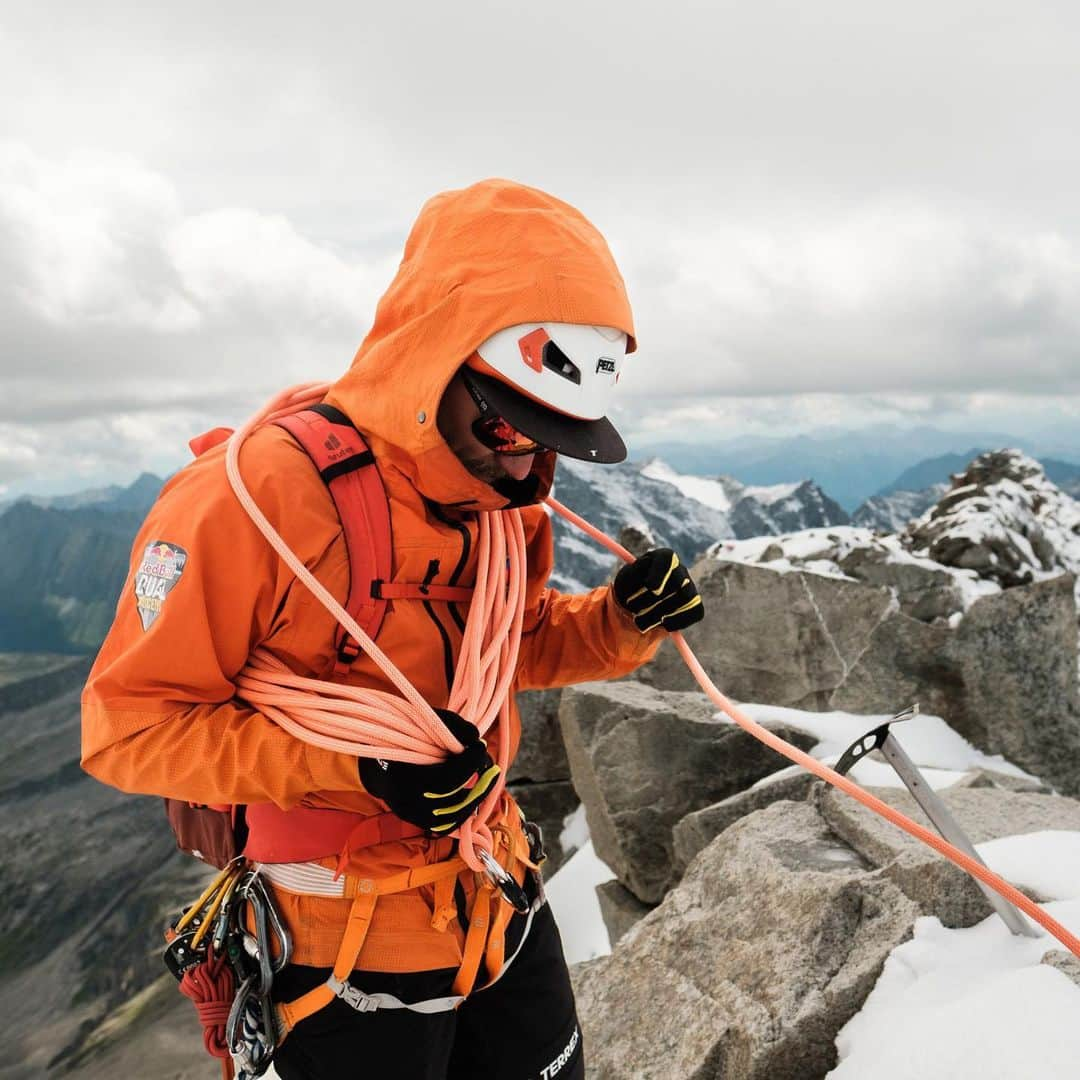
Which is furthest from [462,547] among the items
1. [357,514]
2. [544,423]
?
[544,423]

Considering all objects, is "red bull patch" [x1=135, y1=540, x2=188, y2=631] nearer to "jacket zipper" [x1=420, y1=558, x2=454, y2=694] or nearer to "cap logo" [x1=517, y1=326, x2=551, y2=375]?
"jacket zipper" [x1=420, y1=558, x2=454, y2=694]

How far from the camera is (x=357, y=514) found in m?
3.01

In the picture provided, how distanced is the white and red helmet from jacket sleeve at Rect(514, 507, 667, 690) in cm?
107

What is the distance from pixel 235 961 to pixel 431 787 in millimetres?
1229

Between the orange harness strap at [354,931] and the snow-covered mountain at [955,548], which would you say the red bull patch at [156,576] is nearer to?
A: the orange harness strap at [354,931]

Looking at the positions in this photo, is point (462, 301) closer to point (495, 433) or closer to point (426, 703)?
point (495, 433)

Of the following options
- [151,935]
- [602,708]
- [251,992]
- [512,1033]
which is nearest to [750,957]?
[512,1033]

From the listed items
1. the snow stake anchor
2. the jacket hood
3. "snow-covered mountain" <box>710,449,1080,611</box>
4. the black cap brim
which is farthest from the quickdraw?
"snow-covered mountain" <box>710,449,1080,611</box>

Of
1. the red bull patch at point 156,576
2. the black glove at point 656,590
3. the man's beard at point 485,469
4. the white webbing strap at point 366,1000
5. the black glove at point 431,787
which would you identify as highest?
the man's beard at point 485,469

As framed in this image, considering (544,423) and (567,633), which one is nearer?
(544,423)

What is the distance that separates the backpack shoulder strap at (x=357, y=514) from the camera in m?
2.98

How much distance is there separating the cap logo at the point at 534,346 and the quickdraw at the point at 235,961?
2254 millimetres

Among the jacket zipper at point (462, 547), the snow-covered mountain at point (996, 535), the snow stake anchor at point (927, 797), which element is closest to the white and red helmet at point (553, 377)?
the jacket zipper at point (462, 547)

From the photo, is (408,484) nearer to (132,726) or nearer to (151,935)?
(132,726)
